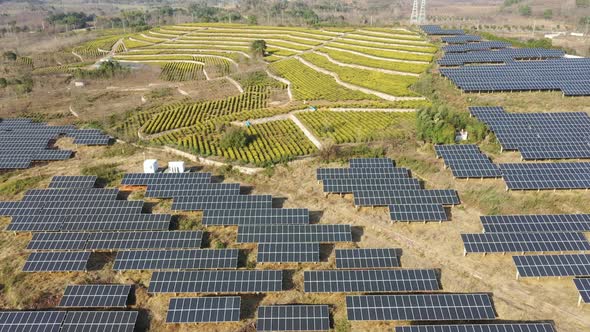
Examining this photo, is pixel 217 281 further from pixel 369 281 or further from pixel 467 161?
pixel 467 161

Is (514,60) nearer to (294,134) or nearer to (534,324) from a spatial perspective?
(294,134)

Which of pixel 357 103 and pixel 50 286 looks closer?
pixel 50 286

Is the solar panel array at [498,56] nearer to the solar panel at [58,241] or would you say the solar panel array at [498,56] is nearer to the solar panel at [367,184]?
the solar panel at [367,184]

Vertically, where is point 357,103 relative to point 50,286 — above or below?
above

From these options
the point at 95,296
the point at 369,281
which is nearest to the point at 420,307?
the point at 369,281

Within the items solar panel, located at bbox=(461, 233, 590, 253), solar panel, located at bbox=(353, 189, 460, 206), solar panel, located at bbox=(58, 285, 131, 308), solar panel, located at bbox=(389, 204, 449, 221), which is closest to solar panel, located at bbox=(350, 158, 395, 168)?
solar panel, located at bbox=(353, 189, 460, 206)

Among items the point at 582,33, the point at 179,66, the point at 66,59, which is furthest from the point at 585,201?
the point at 66,59


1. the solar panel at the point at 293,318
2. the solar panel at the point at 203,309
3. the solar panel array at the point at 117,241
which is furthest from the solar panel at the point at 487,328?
the solar panel array at the point at 117,241
